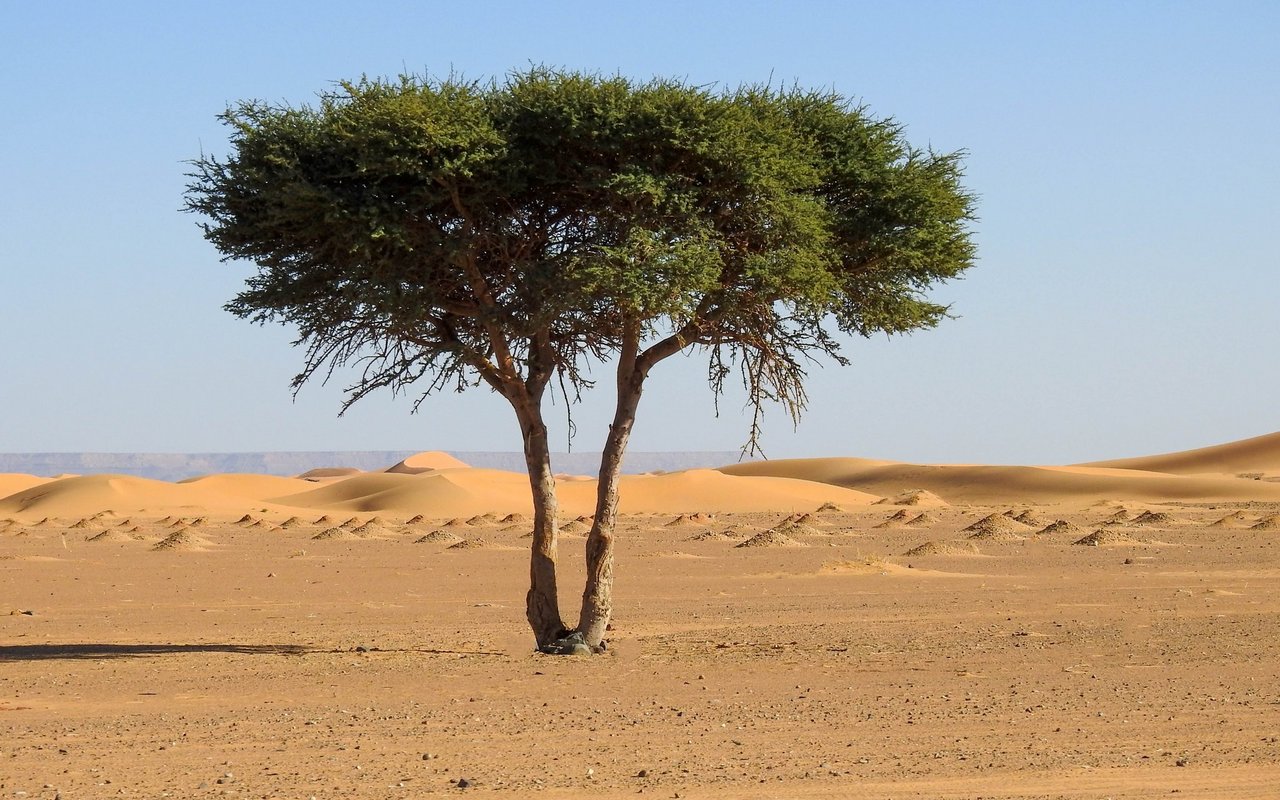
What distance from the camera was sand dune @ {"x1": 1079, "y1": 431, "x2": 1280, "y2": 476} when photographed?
106256 millimetres

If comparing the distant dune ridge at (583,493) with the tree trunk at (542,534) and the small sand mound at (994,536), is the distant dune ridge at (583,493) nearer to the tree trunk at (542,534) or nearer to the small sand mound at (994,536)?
the small sand mound at (994,536)

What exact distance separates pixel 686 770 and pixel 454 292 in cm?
833

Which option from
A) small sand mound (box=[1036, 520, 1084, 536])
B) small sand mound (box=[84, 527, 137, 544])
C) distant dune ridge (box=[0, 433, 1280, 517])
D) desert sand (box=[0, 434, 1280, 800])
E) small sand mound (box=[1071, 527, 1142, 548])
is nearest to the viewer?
desert sand (box=[0, 434, 1280, 800])

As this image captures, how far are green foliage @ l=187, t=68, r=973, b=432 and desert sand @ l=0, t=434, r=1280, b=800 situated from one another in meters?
3.74

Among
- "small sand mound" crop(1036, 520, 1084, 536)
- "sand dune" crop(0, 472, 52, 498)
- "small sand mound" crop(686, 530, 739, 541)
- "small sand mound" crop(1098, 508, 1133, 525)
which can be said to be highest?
"sand dune" crop(0, 472, 52, 498)

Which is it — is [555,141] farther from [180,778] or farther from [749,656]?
[180,778]

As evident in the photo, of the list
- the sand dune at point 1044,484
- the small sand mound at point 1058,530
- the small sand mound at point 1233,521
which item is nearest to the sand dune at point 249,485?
the sand dune at point 1044,484

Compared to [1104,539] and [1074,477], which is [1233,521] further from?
[1074,477]

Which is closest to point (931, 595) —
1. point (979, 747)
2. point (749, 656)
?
point (749, 656)

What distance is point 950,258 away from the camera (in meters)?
17.1

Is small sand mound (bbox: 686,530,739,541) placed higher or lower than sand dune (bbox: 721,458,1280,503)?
lower

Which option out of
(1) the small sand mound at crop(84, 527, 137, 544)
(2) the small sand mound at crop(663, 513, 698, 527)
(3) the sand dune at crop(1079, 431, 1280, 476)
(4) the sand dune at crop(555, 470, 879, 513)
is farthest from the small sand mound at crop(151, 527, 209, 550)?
(3) the sand dune at crop(1079, 431, 1280, 476)

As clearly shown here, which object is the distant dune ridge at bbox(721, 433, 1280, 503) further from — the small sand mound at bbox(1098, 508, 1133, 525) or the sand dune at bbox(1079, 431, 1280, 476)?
the small sand mound at bbox(1098, 508, 1133, 525)

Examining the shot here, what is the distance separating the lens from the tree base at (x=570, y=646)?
16731 millimetres
